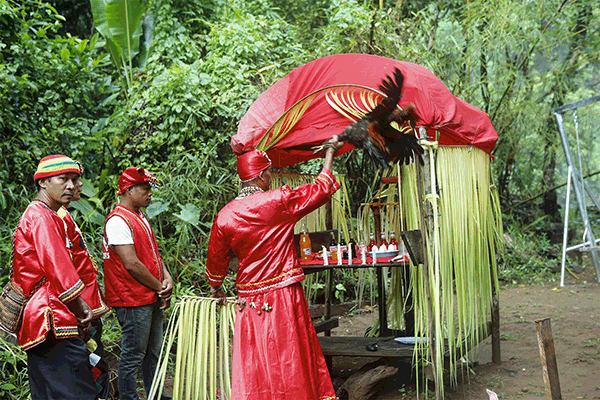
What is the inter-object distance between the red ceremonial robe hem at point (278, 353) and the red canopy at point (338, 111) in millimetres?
1543

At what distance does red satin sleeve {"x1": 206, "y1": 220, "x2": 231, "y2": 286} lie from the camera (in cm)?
294

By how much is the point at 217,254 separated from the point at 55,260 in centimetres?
90

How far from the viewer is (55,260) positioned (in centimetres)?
238

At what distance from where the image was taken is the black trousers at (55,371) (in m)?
2.40

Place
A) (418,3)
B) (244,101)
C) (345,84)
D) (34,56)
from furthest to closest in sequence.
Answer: (418,3) → (244,101) → (34,56) → (345,84)

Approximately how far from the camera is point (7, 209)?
5.04 meters

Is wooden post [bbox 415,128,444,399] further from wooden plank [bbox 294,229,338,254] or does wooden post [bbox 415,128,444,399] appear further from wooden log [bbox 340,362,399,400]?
wooden plank [bbox 294,229,338,254]

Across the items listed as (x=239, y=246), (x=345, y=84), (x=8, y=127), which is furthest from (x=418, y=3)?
(x=239, y=246)

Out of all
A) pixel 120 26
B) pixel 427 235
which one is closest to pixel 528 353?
pixel 427 235

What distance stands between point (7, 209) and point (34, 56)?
188cm

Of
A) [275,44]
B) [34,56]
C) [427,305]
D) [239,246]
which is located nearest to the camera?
[239,246]

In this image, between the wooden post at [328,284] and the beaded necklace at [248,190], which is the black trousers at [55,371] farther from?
the wooden post at [328,284]

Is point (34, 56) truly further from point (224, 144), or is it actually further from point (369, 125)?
point (369, 125)

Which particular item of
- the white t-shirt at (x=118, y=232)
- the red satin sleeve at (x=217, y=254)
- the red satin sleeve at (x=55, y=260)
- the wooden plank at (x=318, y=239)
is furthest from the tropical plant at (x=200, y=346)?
the wooden plank at (x=318, y=239)
